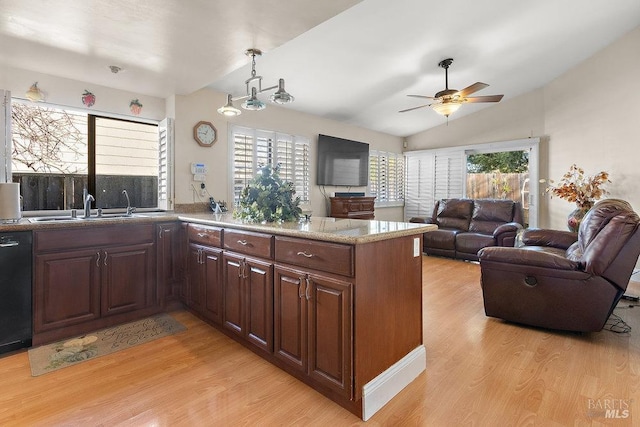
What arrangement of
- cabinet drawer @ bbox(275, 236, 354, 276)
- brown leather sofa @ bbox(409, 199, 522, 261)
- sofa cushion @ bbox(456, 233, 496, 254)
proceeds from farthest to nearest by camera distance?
brown leather sofa @ bbox(409, 199, 522, 261), sofa cushion @ bbox(456, 233, 496, 254), cabinet drawer @ bbox(275, 236, 354, 276)

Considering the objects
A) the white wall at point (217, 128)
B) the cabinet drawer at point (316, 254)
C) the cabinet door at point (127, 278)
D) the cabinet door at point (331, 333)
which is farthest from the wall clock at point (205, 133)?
the cabinet door at point (331, 333)

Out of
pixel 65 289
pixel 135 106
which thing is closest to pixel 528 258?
pixel 65 289

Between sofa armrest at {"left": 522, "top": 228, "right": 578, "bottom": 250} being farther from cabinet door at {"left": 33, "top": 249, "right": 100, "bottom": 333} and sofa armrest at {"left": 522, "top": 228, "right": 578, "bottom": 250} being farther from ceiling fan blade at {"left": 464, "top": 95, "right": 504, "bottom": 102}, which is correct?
cabinet door at {"left": 33, "top": 249, "right": 100, "bottom": 333}

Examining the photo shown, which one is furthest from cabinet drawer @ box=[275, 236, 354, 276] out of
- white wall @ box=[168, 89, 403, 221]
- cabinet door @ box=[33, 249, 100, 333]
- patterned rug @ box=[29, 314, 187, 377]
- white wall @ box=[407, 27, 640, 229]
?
white wall @ box=[407, 27, 640, 229]

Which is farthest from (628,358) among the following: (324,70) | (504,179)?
(504,179)

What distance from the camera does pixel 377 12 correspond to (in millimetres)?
3070

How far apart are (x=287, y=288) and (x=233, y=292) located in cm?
68

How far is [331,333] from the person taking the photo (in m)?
1.75

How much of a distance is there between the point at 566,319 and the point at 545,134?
4433mm

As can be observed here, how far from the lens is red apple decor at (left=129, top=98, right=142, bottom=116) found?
357 cm

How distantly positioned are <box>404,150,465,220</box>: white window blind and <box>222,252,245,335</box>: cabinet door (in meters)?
5.71

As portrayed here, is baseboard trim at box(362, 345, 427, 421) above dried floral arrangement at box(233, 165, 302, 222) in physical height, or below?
below

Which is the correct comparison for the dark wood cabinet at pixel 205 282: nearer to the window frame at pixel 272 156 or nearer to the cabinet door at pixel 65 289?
the cabinet door at pixel 65 289

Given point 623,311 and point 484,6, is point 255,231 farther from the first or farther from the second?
point 623,311
